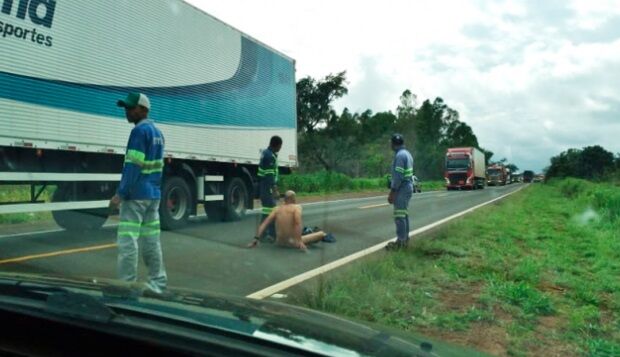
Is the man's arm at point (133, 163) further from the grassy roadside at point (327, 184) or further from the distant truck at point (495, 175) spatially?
the distant truck at point (495, 175)

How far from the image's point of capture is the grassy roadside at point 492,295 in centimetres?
524

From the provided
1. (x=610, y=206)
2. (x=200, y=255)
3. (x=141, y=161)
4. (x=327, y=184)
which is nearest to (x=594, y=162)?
(x=327, y=184)

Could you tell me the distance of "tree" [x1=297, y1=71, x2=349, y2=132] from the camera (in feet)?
61.5

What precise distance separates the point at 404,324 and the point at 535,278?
3.10 metres

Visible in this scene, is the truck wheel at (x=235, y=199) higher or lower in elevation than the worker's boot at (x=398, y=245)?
higher

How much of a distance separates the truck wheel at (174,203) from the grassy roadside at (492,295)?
434 cm

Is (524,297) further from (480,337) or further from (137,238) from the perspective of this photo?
(137,238)

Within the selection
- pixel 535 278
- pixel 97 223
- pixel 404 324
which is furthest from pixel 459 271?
pixel 97 223

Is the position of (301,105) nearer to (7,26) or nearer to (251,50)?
(251,50)

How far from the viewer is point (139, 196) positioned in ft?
19.2

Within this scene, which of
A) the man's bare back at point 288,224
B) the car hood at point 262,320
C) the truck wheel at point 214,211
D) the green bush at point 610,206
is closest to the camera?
the car hood at point 262,320

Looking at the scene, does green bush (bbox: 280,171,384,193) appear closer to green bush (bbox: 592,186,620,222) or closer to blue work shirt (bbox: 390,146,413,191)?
green bush (bbox: 592,186,620,222)

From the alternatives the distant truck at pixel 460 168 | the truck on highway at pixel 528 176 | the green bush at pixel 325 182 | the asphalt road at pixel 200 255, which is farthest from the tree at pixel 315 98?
the truck on highway at pixel 528 176

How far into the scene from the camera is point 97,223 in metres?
11.2
